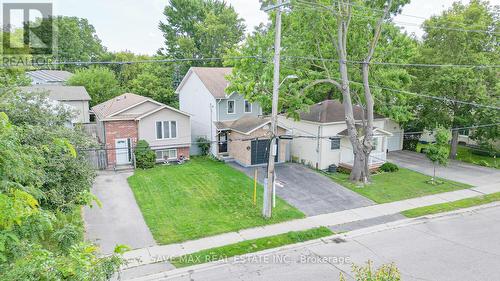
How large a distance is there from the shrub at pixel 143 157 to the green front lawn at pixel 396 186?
1106cm

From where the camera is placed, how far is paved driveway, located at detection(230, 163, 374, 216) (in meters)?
16.1

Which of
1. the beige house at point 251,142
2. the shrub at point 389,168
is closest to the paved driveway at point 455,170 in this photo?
the shrub at point 389,168

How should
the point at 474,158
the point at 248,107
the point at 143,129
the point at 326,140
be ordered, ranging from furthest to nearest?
the point at 474,158, the point at 248,107, the point at 143,129, the point at 326,140

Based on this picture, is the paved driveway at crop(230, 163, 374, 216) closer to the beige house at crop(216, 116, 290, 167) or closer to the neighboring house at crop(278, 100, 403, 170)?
the beige house at crop(216, 116, 290, 167)

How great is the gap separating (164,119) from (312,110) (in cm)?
1014

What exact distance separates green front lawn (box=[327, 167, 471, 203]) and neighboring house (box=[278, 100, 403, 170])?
59.2 inches

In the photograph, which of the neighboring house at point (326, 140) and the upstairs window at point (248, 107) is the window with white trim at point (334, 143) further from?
the upstairs window at point (248, 107)

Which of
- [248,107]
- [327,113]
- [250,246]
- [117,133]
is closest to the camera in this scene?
[250,246]

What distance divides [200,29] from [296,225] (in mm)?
30201

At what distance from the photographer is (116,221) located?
551 inches

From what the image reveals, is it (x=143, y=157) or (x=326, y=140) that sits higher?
(x=326, y=140)

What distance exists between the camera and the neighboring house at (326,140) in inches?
873

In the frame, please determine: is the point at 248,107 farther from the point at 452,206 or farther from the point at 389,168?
the point at 452,206

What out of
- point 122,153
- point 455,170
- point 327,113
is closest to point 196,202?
point 122,153
